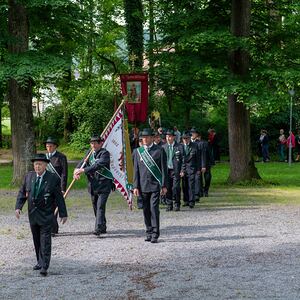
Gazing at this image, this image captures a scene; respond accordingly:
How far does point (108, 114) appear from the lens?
3609cm

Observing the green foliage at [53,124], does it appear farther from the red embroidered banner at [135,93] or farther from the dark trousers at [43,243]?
the dark trousers at [43,243]

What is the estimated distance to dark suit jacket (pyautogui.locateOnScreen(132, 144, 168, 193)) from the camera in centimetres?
1180

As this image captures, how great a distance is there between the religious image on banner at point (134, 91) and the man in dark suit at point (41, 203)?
16.4 metres

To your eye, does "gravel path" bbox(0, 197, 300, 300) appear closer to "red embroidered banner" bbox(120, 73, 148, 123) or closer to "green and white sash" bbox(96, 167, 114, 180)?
"green and white sash" bbox(96, 167, 114, 180)

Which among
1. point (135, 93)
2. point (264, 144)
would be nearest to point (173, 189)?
point (135, 93)

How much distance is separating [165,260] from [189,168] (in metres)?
7.19

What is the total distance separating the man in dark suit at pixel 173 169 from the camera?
1614cm

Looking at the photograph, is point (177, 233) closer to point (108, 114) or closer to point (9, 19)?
point (9, 19)

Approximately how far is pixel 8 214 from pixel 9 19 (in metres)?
6.84

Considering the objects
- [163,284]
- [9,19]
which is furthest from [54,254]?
[9,19]

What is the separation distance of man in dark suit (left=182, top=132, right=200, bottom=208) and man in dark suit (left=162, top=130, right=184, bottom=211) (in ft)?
1.38

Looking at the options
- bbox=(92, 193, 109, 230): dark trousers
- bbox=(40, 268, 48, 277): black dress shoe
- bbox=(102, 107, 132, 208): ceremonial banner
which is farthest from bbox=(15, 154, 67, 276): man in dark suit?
bbox=(102, 107, 132, 208): ceremonial banner

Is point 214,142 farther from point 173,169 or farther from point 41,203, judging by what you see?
point 41,203

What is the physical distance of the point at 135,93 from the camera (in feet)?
87.5
